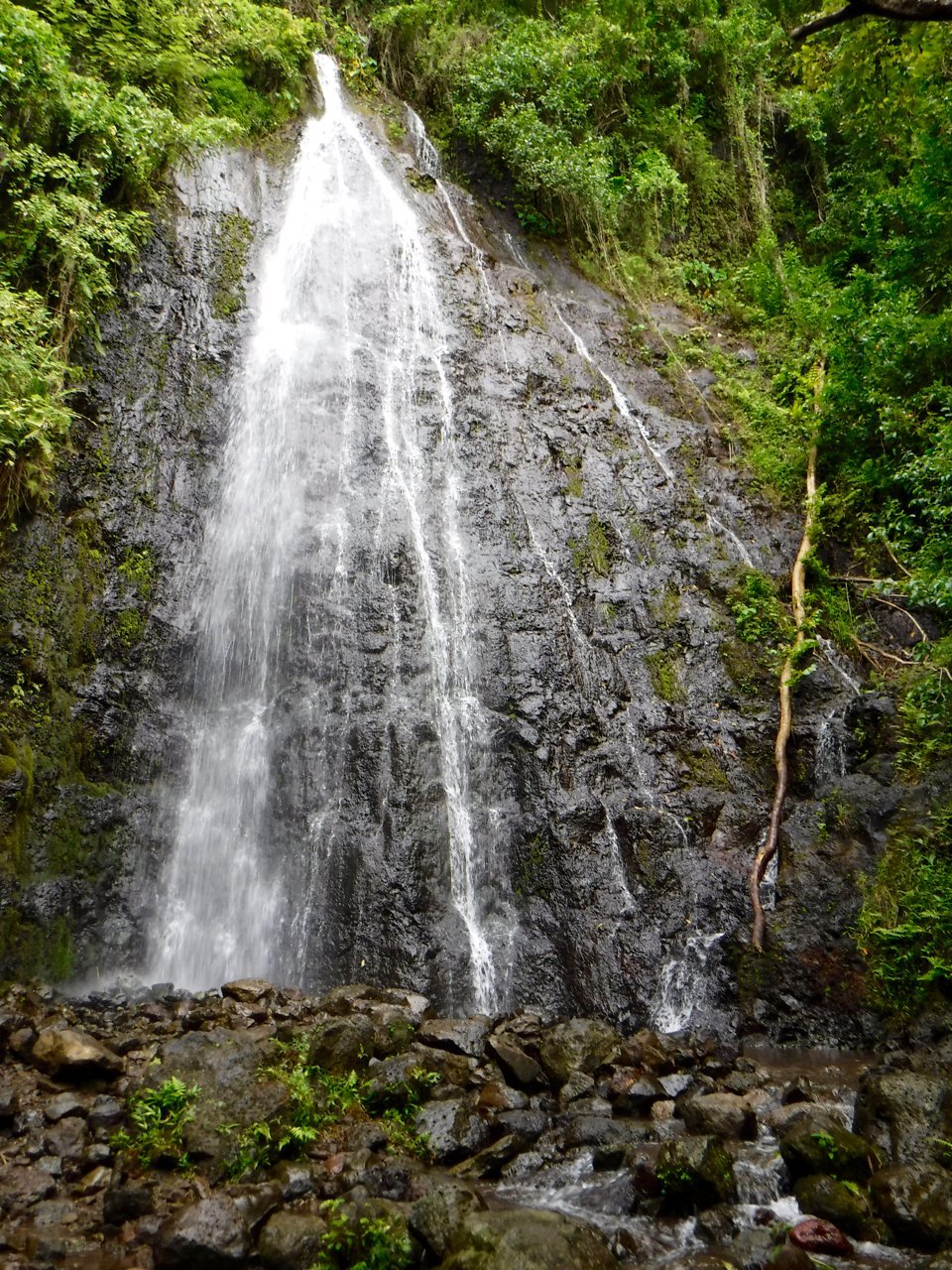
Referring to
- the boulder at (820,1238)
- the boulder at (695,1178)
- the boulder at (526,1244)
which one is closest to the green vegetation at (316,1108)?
the boulder at (526,1244)

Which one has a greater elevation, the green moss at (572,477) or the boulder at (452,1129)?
the green moss at (572,477)

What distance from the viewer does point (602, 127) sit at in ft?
53.9

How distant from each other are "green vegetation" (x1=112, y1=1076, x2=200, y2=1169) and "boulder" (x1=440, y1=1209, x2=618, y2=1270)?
1730mm

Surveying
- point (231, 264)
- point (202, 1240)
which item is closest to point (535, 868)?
point (202, 1240)

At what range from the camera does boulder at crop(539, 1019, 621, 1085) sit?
569cm

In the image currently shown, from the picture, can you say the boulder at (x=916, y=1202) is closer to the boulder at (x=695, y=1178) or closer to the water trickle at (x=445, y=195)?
the boulder at (x=695, y=1178)

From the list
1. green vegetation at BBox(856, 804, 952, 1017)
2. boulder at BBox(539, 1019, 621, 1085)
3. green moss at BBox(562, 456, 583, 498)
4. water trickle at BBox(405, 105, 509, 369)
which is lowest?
boulder at BBox(539, 1019, 621, 1085)

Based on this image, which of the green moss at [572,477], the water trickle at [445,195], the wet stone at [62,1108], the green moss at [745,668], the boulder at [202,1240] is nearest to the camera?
the boulder at [202,1240]

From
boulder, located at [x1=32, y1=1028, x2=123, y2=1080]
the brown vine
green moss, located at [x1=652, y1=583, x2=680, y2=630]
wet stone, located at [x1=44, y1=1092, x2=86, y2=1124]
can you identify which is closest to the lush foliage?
boulder, located at [x1=32, y1=1028, x2=123, y2=1080]

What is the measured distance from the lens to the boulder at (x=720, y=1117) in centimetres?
477

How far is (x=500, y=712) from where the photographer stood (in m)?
8.63

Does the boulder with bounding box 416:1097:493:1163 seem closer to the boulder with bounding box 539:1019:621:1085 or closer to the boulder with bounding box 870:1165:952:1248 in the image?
the boulder with bounding box 539:1019:621:1085

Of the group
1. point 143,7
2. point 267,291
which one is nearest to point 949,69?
point 267,291

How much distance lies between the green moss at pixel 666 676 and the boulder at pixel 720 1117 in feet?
15.3
